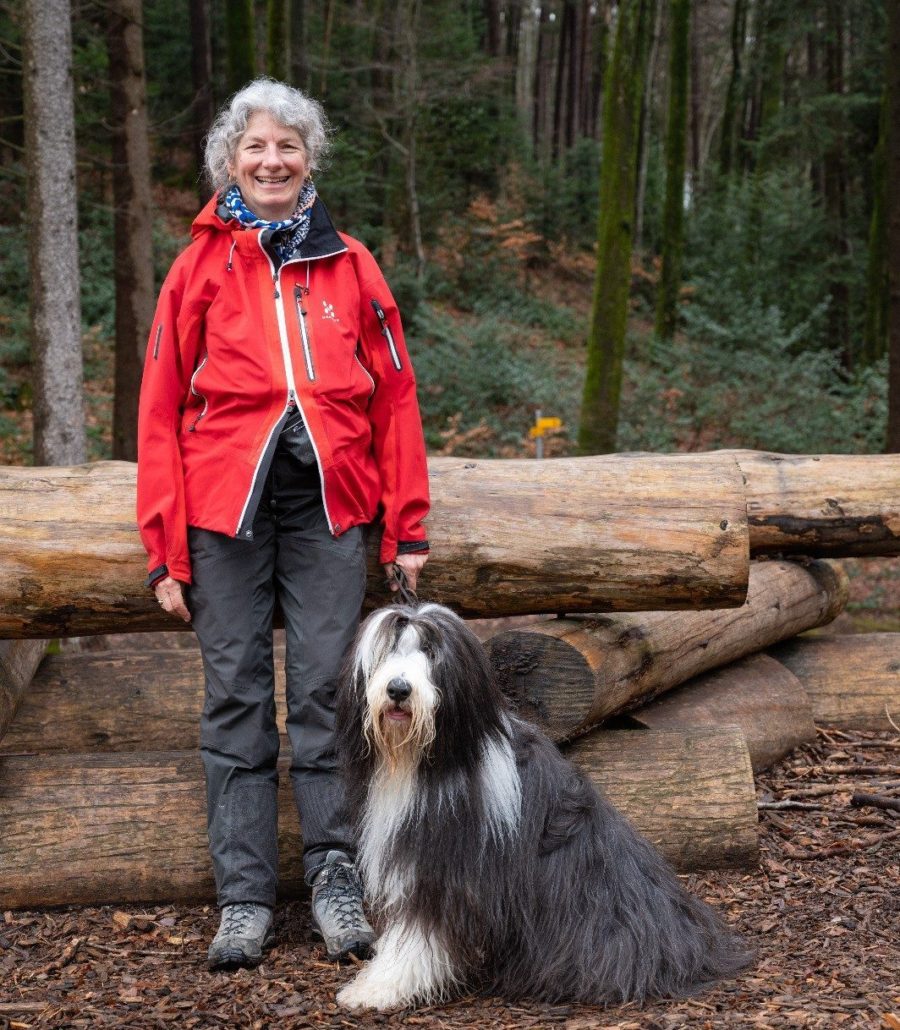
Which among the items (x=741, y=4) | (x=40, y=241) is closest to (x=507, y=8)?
(x=741, y=4)

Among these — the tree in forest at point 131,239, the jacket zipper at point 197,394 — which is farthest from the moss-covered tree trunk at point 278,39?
the jacket zipper at point 197,394

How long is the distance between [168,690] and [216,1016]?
200cm

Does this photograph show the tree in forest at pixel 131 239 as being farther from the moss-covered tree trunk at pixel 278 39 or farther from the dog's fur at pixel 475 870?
the dog's fur at pixel 475 870

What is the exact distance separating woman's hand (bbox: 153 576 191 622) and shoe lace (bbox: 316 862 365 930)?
41.5 inches

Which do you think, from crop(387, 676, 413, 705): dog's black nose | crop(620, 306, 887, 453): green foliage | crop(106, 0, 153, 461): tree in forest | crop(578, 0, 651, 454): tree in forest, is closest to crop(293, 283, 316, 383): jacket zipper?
crop(387, 676, 413, 705): dog's black nose

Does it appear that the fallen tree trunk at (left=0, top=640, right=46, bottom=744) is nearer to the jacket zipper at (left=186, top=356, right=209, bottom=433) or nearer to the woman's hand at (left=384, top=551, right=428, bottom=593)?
the jacket zipper at (left=186, top=356, right=209, bottom=433)

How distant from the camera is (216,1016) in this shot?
3.40m

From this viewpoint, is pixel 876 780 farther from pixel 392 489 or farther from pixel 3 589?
pixel 3 589

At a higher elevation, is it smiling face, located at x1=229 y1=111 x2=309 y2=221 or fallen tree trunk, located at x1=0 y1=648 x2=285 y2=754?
smiling face, located at x1=229 y1=111 x2=309 y2=221

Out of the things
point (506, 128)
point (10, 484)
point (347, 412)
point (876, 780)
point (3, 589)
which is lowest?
point (876, 780)

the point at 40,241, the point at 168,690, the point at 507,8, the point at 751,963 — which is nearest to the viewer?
the point at 751,963

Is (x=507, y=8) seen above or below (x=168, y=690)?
above

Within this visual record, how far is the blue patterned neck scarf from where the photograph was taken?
388 cm

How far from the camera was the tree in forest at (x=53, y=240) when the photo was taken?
25.9ft
